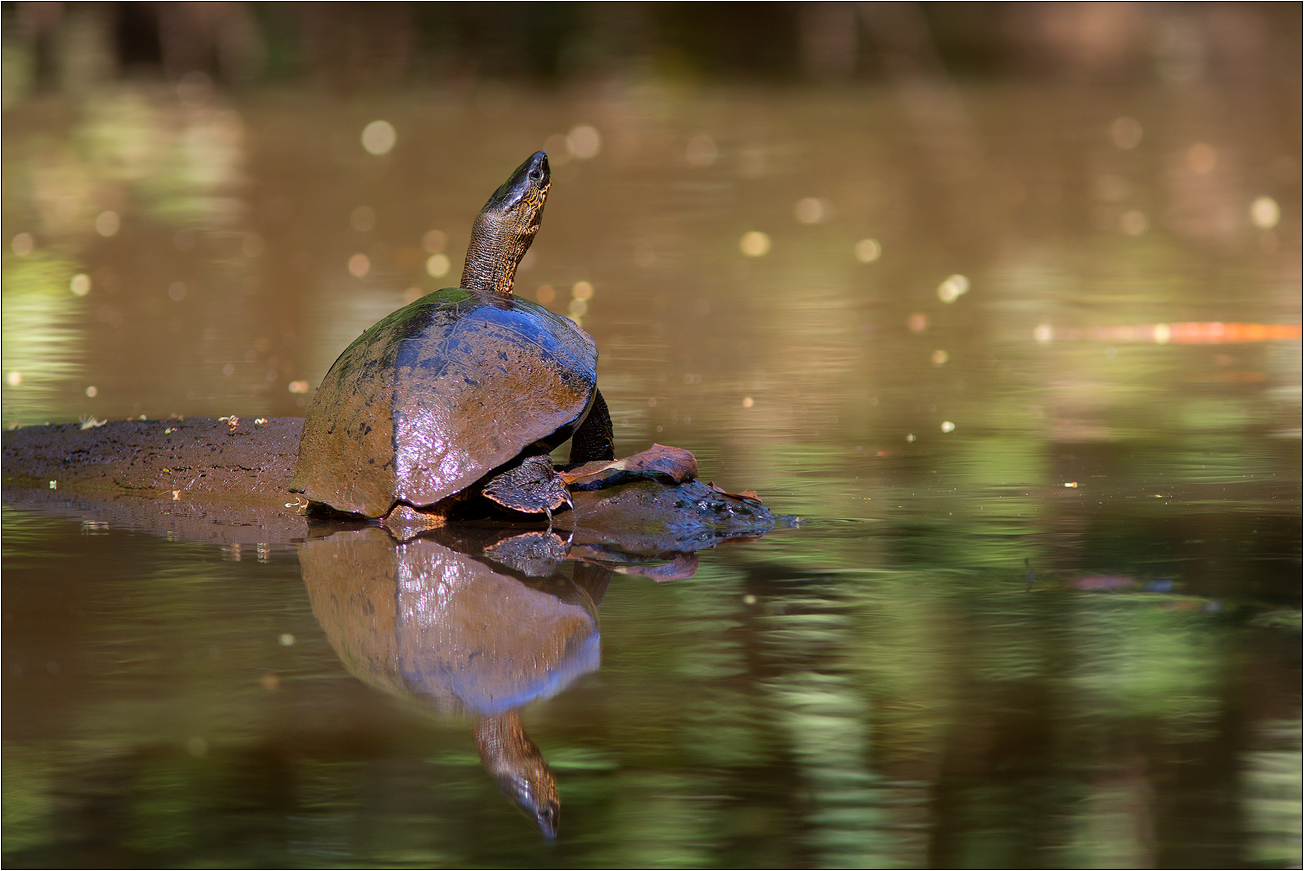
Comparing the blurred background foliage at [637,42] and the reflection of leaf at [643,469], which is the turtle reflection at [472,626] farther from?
the blurred background foliage at [637,42]

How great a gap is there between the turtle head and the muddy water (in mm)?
703

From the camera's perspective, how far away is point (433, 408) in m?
4.51

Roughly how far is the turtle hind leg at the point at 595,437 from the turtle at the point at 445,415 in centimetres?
14

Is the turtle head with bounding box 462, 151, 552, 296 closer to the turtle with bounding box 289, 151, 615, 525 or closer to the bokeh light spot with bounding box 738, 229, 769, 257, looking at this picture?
the turtle with bounding box 289, 151, 615, 525

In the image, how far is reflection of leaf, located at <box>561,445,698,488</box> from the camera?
177 inches

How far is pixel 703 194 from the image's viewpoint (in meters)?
11.7

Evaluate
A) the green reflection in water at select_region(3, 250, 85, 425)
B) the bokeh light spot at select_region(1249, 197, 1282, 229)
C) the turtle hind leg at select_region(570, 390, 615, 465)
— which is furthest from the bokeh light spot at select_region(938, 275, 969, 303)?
the green reflection in water at select_region(3, 250, 85, 425)

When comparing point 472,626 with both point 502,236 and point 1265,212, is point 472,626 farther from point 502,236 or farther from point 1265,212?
point 1265,212

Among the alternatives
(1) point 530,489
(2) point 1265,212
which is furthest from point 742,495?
(2) point 1265,212

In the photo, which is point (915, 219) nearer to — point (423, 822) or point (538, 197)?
point (538, 197)

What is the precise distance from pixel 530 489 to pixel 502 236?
1170mm

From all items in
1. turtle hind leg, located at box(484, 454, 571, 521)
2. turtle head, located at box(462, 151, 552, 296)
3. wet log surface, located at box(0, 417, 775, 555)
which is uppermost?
turtle head, located at box(462, 151, 552, 296)

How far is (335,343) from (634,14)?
16644 mm

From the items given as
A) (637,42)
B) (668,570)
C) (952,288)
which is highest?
(637,42)
